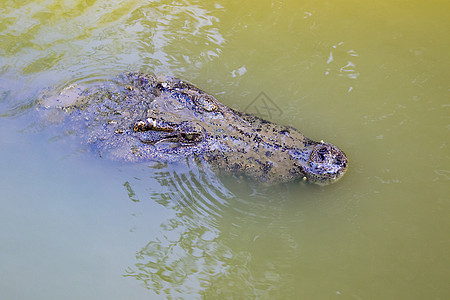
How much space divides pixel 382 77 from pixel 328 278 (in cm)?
315

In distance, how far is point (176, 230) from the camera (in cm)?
381

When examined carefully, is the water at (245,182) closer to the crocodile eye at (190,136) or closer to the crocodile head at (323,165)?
the crocodile head at (323,165)

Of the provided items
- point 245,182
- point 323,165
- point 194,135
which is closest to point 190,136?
point 194,135

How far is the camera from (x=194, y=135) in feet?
13.4

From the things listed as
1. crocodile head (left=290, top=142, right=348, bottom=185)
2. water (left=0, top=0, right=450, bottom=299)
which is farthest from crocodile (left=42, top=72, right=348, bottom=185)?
water (left=0, top=0, right=450, bottom=299)

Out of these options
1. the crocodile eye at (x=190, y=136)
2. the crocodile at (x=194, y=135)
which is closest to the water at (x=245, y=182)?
the crocodile at (x=194, y=135)

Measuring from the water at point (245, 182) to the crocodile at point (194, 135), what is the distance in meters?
0.18

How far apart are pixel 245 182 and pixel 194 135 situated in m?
0.79

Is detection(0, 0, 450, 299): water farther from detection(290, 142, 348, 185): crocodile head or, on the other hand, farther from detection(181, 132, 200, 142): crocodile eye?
detection(181, 132, 200, 142): crocodile eye

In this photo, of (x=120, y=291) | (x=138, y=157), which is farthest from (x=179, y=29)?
(x=120, y=291)

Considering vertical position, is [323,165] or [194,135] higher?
[194,135]

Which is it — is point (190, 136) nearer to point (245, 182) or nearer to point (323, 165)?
point (245, 182)

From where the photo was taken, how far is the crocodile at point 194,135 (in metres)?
3.87

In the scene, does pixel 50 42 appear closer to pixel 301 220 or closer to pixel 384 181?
pixel 301 220
